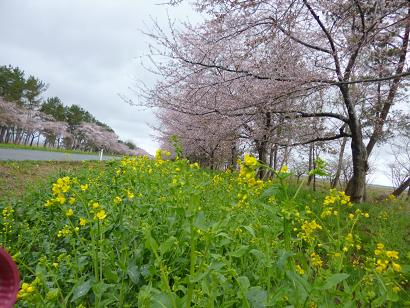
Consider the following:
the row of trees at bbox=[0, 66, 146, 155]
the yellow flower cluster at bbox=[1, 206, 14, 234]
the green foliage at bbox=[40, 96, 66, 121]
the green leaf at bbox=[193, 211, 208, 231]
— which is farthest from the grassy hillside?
the green foliage at bbox=[40, 96, 66, 121]

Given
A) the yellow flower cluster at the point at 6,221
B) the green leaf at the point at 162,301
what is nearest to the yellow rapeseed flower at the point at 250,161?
the green leaf at the point at 162,301

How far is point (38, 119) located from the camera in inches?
1759

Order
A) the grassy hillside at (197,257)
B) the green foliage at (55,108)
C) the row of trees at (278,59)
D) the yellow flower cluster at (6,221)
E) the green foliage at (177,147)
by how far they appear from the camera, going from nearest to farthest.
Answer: the grassy hillside at (197,257)
the green foliage at (177,147)
the yellow flower cluster at (6,221)
the row of trees at (278,59)
the green foliage at (55,108)

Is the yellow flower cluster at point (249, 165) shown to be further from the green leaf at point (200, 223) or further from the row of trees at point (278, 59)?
the row of trees at point (278, 59)

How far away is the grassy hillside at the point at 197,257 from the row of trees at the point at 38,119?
37.5 m

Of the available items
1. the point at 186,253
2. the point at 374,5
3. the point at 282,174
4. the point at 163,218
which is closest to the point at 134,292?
the point at 186,253

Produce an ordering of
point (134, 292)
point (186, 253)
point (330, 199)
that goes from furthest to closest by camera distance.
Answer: point (186, 253), point (330, 199), point (134, 292)

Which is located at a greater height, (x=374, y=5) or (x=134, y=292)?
(x=374, y=5)

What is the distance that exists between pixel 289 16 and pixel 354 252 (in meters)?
3.72

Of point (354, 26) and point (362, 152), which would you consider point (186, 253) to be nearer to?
point (354, 26)

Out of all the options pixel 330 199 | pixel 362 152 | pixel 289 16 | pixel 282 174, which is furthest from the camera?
pixel 362 152

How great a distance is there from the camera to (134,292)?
1914 mm

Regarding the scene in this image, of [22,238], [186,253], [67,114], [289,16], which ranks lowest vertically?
[22,238]

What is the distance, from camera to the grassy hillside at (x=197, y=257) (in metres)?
1.27
